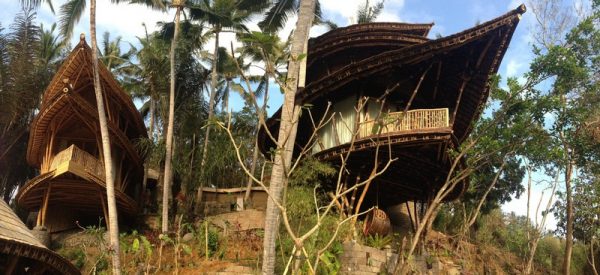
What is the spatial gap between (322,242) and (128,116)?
1120 centimetres

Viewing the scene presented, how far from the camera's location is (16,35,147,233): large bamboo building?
54.4 ft

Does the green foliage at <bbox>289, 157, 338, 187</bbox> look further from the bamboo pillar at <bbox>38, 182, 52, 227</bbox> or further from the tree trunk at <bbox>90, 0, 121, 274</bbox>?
the bamboo pillar at <bbox>38, 182, 52, 227</bbox>

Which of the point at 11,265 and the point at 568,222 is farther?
the point at 568,222

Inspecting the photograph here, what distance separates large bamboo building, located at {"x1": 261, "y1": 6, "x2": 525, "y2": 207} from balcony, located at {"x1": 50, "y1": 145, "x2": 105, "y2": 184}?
214 inches

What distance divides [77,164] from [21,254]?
32.5 ft

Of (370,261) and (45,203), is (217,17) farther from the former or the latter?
(370,261)

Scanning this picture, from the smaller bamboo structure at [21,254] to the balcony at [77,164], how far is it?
8158mm

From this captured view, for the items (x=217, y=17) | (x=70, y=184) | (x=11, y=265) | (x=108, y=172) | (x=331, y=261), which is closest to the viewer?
(x=11, y=265)

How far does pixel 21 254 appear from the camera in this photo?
691 cm

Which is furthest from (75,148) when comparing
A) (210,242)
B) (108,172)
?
(210,242)

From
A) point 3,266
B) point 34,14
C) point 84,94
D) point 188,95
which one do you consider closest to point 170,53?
point 188,95

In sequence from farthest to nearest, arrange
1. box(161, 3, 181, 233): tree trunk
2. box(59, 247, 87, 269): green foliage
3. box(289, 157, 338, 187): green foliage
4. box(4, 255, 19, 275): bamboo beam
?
box(161, 3, 181, 233): tree trunk < box(59, 247, 87, 269): green foliage < box(289, 157, 338, 187): green foliage < box(4, 255, 19, 275): bamboo beam

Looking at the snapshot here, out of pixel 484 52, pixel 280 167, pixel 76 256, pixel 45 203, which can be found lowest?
pixel 76 256

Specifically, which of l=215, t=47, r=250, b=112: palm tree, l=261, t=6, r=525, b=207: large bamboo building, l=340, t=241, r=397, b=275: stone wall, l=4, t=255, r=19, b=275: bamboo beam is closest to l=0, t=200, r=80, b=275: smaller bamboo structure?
l=4, t=255, r=19, b=275: bamboo beam
